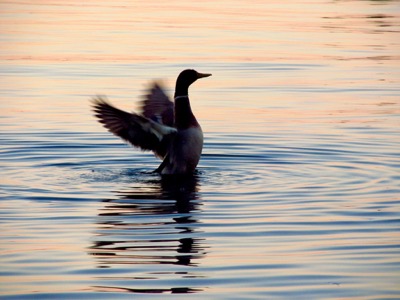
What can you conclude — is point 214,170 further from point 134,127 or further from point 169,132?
point 134,127

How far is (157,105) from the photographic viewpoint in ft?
45.9

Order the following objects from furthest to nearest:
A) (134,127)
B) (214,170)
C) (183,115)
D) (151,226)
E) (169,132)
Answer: (214,170), (183,115), (169,132), (134,127), (151,226)

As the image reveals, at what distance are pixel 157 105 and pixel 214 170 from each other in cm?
161

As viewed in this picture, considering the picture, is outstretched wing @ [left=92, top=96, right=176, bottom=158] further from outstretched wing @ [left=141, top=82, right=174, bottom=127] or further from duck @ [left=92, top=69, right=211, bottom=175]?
outstretched wing @ [left=141, top=82, right=174, bottom=127]

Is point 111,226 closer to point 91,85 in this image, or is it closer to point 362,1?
point 91,85

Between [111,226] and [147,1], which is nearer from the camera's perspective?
[111,226]

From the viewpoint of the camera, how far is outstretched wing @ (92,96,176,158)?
39.0ft

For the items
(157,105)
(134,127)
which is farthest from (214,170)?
(157,105)

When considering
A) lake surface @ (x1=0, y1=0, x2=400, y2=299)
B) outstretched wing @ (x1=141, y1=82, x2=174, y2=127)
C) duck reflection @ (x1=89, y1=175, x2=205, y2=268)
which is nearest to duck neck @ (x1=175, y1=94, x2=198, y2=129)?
lake surface @ (x1=0, y1=0, x2=400, y2=299)

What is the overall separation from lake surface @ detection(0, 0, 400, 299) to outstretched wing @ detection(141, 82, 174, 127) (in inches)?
22.7

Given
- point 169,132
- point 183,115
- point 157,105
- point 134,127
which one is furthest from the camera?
point 157,105

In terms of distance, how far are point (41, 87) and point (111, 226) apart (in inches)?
374

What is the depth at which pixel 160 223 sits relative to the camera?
32.2ft

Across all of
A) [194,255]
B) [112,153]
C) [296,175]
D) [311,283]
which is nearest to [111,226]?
[194,255]
